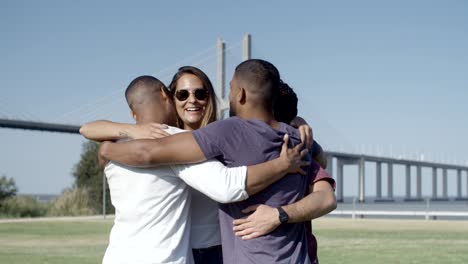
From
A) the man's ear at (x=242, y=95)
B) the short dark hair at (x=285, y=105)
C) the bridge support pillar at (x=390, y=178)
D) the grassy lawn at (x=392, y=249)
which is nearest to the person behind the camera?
the man's ear at (x=242, y=95)

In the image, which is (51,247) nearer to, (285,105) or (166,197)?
(285,105)

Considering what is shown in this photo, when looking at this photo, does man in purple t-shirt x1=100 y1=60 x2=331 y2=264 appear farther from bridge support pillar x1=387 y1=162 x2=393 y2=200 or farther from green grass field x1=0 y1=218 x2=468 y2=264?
bridge support pillar x1=387 y1=162 x2=393 y2=200

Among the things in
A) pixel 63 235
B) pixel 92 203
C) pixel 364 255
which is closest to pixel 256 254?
pixel 364 255

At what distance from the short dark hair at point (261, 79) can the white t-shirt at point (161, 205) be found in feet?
0.83

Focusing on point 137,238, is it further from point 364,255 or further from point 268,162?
point 364,255

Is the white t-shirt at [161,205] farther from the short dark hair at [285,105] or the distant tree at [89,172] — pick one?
the distant tree at [89,172]

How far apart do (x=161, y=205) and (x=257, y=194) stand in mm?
→ 305

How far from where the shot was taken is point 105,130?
256 cm

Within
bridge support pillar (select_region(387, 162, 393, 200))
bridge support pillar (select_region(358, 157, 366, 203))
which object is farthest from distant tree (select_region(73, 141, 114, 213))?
bridge support pillar (select_region(387, 162, 393, 200))

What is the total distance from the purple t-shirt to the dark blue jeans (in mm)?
121

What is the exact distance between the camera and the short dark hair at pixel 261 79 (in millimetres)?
2316

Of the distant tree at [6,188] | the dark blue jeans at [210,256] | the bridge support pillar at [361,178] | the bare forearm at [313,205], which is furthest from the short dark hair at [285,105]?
the bridge support pillar at [361,178]

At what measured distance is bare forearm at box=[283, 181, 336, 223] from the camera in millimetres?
2303

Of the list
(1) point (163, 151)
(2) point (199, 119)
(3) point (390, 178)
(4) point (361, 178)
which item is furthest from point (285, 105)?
(3) point (390, 178)
